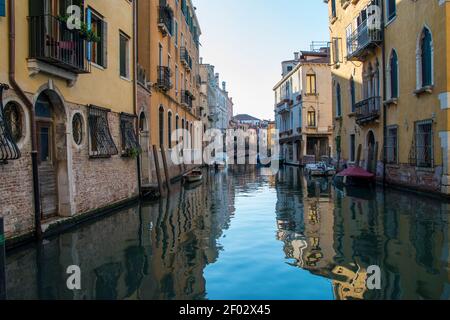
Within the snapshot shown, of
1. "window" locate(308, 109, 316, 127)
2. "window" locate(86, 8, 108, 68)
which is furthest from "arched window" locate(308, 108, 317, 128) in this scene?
"window" locate(86, 8, 108, 68)

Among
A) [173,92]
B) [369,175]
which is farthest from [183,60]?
[369,175]

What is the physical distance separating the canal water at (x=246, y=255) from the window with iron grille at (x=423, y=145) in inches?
125

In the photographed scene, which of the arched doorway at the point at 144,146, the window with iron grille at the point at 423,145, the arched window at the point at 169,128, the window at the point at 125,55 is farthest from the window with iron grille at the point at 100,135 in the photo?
the window with iron grille at the point at 423,145

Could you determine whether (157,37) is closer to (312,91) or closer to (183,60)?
(183,60)

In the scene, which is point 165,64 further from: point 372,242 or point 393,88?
point 372,242

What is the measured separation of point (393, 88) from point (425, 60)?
3256 millimetres

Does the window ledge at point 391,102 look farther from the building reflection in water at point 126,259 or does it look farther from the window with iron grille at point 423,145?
the building reflection in water at point 126,259

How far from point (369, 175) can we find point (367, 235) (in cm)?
1054

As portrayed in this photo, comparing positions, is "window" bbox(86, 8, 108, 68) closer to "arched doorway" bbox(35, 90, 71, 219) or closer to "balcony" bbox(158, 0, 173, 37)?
"arched doorway" bbox(35, 90, 71, 219)

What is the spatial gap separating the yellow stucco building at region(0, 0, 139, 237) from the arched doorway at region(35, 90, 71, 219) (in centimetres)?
2

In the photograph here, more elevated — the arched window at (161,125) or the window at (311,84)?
the window at (311,84)

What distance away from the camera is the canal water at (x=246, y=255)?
17.7ft

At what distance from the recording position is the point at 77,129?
1041 cm

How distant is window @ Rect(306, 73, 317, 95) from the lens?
37.2 metres
